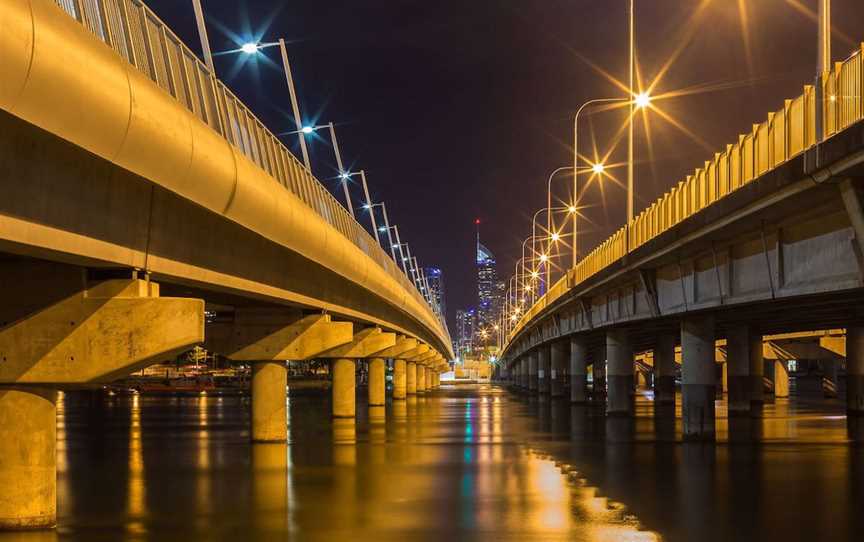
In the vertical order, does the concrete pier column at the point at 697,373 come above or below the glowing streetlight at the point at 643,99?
below

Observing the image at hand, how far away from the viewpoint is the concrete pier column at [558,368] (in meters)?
108

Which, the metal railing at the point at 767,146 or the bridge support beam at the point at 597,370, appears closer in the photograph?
the metal railing at the point at 767,146

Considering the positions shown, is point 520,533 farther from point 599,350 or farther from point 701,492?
point 599,350

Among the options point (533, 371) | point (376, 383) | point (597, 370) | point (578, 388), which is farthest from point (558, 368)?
point (533, 371)

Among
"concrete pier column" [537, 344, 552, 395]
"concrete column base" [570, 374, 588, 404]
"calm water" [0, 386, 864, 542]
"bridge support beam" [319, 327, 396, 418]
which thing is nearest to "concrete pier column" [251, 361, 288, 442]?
"calm water" [0, 386, 864, 542]

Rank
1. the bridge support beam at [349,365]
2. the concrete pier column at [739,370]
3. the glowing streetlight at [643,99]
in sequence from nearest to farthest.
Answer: the glowing streetlight at [643,99] → the concrete pier column at [739,370] → the bridge support beam at [349,365]

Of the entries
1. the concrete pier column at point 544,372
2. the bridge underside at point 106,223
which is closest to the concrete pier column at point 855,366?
the bridge underside at point 106,223

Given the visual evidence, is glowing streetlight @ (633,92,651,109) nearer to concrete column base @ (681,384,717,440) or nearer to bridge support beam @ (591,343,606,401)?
concrete column base @ (681,384,717,440)

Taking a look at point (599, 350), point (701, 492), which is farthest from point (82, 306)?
point (599, 350)

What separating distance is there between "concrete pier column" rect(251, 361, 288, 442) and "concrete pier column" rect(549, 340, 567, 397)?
6542 cm

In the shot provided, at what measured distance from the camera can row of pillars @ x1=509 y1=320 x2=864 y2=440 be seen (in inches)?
1722

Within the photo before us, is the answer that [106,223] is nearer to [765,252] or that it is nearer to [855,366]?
[765,252]

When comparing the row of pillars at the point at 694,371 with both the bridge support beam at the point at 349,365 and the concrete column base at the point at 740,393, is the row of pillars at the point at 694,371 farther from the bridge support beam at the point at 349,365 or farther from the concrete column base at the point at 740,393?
the bridge support beam at the point at 349,365

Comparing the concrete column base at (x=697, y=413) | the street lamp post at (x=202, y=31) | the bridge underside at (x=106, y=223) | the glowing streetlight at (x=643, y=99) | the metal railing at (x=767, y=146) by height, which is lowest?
the concrete column base at (x=697, y=413)
